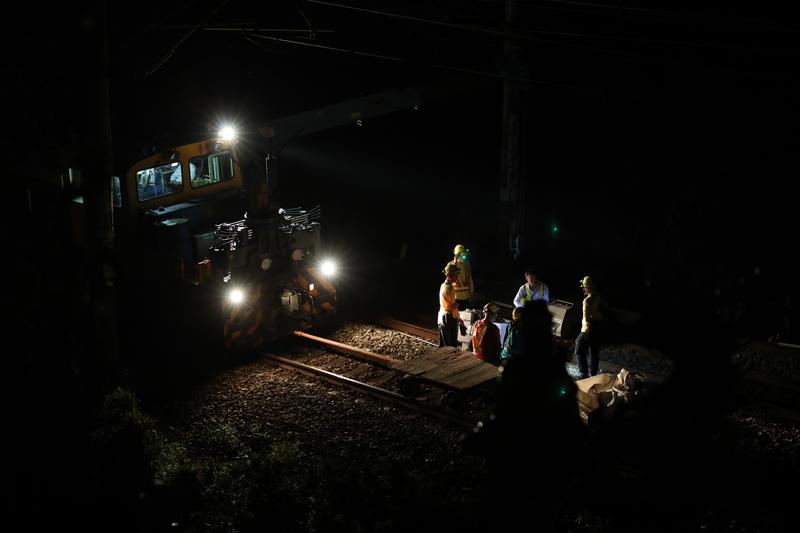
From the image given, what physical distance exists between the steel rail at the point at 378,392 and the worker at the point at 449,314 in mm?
1585

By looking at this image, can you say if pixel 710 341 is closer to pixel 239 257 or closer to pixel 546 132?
pixel 239 257

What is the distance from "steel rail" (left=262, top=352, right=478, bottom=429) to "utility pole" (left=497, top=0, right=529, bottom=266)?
5528mm

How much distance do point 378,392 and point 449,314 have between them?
1741 mm

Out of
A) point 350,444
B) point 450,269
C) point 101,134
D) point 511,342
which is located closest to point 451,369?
point 511,342

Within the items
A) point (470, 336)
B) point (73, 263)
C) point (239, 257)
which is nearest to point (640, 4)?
point (470, 336)

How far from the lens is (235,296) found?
11.8 metres

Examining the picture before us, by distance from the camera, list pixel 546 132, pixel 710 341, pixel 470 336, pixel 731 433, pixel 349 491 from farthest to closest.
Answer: pixel 546 132 → pixel 470 336 → pixel 731 433 → pixel 349 491 → pixel 710 341

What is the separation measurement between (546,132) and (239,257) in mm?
12138

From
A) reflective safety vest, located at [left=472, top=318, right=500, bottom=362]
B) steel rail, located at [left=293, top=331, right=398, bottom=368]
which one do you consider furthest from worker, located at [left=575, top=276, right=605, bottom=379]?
steel rail, located at [left=293, top=331, right=398, bottom=368]

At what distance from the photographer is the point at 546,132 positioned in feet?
69.3

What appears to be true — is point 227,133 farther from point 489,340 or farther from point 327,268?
point 489,340

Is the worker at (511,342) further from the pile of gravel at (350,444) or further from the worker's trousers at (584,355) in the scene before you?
the pile of gravel at (350,444)

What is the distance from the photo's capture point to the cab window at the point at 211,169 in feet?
40.4

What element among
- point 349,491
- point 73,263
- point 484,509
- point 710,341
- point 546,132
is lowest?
point 349,491
